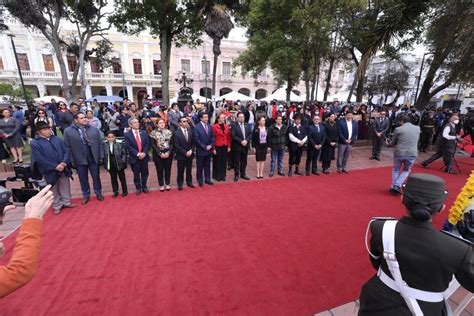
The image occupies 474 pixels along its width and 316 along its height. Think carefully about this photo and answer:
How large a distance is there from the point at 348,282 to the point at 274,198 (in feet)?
8.87

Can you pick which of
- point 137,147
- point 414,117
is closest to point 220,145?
point 137,147

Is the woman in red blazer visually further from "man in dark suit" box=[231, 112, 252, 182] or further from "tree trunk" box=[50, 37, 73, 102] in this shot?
"tree trunk" box=[50, 37, 73, 102]

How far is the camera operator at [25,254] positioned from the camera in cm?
126

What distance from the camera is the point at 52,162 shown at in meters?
4.86

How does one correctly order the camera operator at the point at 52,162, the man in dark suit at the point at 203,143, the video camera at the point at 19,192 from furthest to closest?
the man in dark suit at the point at 203,143, the camera operator at the point at 52,162, the video camera at the point at 19,192

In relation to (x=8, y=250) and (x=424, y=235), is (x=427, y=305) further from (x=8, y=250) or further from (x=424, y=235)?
(x=8, y=250)

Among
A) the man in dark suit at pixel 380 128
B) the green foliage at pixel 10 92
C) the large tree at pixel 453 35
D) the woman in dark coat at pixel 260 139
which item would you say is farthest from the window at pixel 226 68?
the woman in dark coat at pixel 260 139

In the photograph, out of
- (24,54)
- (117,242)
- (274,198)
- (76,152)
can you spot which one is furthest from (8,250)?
(24,54)

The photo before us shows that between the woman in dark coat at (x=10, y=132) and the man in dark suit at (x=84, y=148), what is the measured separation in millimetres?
3886

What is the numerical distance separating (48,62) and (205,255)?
39890 millimetres

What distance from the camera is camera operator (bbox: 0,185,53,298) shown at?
126 cm

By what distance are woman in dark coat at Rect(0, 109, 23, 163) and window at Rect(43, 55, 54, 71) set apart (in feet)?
105

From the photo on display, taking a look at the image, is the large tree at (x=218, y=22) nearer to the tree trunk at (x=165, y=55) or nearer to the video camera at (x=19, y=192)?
the tree trunk at (x=165, y=55)

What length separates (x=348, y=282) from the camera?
10.2ft
